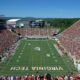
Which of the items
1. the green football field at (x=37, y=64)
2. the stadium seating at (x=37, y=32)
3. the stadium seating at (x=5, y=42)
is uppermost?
the green football field at (x=37, y=64)

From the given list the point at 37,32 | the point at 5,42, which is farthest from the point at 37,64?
the point at 37,32

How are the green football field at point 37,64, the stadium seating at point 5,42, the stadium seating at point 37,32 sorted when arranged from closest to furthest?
the green football field at point 37,64, the stadium seating at point 5,42, the stadium seating at point 37,32

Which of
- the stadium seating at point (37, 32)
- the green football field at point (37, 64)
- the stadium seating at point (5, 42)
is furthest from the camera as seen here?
the stadium seating at point (37, 32)

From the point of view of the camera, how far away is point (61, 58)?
3644cm

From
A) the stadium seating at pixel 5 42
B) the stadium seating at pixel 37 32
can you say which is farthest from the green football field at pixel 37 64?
the stadium seating at pixel 37 32

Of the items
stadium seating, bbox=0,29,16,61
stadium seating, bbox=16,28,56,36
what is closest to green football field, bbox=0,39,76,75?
stadium seating, bbox=0,29,16,61

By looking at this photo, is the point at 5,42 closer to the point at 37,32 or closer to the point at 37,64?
the point at 37,64

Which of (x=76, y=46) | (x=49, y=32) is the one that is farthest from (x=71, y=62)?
(x=49, y=32)

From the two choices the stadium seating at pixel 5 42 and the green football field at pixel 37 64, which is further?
the stadium seating at pixel 5 42

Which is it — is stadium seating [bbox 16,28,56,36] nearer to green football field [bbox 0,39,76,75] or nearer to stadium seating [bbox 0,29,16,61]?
stadium seating [bbox 0,29,16,61]

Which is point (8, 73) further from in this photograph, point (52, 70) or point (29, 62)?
point (29, 62)

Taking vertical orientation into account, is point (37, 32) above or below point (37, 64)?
below

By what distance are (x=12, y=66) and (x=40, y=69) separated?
3.16 meters

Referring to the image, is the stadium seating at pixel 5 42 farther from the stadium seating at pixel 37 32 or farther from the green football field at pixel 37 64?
the stadium seating at pixel 37 32
